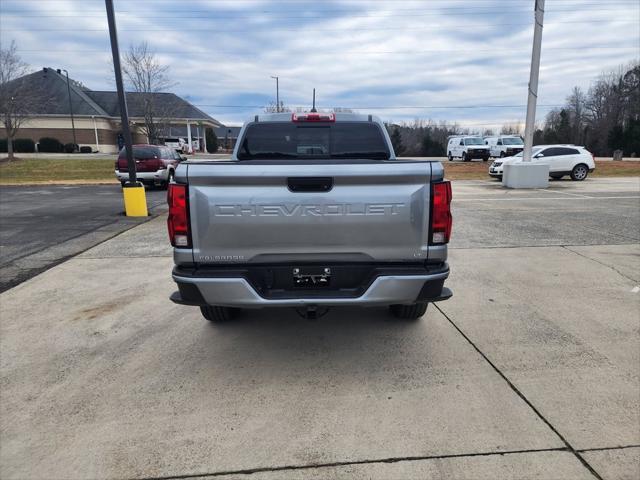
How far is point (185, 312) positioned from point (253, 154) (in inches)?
71.7

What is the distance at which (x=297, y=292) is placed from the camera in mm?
3008

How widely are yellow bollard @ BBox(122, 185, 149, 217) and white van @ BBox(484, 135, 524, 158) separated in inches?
1075

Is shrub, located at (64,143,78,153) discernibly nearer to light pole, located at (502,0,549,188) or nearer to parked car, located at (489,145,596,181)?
parked car, located at (489,145,596,181)

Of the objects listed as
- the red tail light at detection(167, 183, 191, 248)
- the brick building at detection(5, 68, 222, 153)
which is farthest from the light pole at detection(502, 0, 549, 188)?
the brick building at detection(5, 68, 222, 153)

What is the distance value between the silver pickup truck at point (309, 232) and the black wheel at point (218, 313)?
3.18 feet

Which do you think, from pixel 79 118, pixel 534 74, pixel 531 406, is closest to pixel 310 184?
pixel 531 406

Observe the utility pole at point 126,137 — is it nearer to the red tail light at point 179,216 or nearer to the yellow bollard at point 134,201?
the yellow bollard at point 134,201

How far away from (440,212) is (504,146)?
3201cm

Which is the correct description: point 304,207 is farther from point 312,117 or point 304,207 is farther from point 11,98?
point 11,98

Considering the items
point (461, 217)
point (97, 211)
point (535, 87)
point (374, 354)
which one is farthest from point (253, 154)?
point (535, 87)

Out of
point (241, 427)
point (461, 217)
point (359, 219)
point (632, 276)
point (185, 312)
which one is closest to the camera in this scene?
point (241, 427)

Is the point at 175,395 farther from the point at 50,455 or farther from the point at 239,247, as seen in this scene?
the point at 239,247

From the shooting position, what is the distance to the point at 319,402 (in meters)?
2.96

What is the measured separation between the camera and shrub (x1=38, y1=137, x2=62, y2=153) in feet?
146
